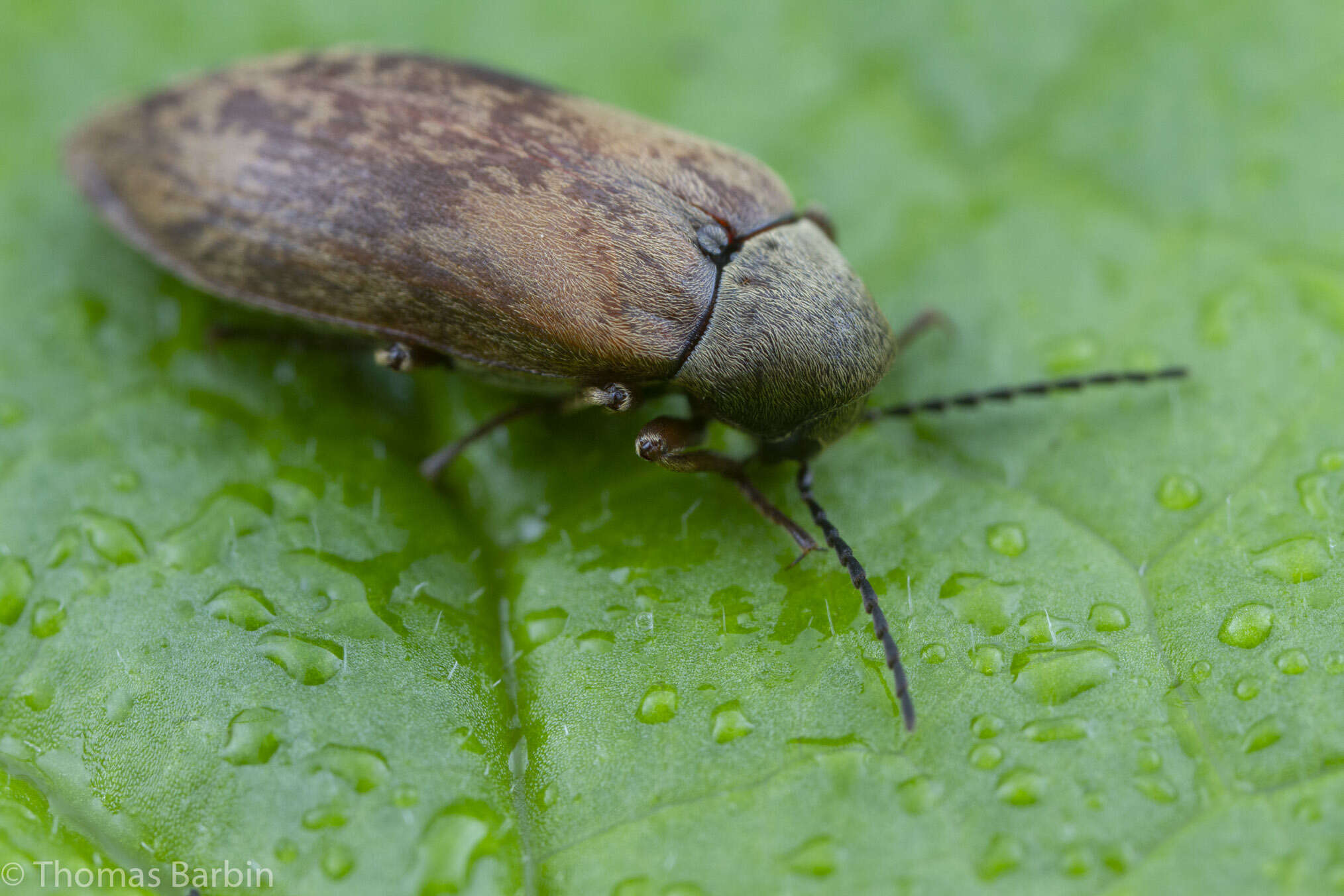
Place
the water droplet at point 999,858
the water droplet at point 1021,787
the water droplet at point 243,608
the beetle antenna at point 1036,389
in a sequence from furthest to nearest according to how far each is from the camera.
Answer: the beetle antenna at point 1036,389, the water droplet at point 243,608, the water droplet at point 1021,787, the water droplet at point 999,858

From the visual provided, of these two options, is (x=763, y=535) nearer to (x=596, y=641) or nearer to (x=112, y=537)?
(x=596, y=641)

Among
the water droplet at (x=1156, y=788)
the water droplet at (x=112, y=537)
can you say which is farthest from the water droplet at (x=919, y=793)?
the water droplet at (x=112, y=537)

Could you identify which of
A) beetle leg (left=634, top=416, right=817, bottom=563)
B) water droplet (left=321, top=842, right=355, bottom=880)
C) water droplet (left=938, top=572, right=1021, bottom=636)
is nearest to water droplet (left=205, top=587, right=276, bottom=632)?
water droplet (left=321, top=842, right=355, bottom=880)

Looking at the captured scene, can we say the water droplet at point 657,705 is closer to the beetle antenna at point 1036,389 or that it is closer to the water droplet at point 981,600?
the water droplet at point 981,600

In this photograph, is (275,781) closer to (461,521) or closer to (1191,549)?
(461,521)

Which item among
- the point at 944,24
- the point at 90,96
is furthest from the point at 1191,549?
the point at 90,96

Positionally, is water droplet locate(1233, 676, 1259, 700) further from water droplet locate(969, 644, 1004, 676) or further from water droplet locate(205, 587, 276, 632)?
water droplet locate(205, 587, 276, 632)

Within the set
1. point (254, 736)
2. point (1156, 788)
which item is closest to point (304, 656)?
point (254, 736)
